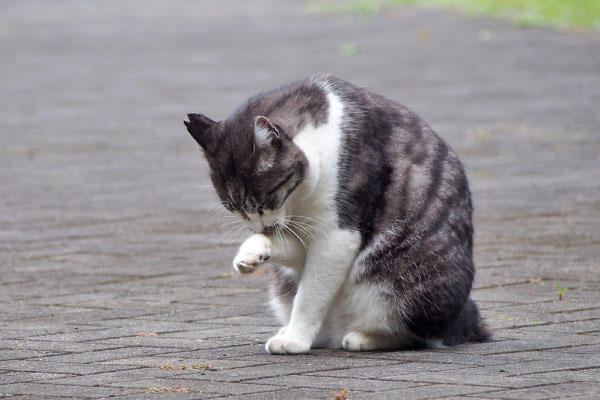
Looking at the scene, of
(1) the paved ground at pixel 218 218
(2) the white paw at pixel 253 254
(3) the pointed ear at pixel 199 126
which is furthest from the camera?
(3) the pointed ear at pixel 199 126

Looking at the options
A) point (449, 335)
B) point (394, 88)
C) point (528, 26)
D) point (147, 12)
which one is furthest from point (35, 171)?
point (147, 12)

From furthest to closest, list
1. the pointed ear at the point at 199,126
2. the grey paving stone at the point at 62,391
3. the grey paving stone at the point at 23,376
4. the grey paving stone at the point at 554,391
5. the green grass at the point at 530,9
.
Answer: the green grass at the point at 530,9
the pointed ear at the point at 199,126
the grey paving stone at the point at 23,376
the grey paving stone at the point at 62,391
the grey paving stone at the point at 554,391

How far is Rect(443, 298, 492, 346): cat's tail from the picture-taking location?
464cm

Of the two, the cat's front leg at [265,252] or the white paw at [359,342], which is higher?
the cat's front leg at [265,252]

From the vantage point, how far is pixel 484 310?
529cm

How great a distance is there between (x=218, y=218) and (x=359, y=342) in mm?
3119

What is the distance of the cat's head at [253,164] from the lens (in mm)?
4293

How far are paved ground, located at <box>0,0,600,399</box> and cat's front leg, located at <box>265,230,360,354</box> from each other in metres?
0.12

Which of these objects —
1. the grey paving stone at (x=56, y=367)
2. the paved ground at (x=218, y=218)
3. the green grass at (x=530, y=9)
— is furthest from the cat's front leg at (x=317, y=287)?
the green grass at (x=530, y=9)

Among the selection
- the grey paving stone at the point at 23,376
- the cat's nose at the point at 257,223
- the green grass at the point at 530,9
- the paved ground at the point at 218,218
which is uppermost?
the cat's nose at the point at 257,223

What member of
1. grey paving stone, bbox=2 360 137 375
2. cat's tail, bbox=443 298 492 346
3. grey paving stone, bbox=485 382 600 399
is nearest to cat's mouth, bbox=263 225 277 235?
Answer: grey paving stone, bbox=2 360 137 375

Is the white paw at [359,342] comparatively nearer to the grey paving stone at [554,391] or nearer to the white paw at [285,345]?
the white paw at [285,345]

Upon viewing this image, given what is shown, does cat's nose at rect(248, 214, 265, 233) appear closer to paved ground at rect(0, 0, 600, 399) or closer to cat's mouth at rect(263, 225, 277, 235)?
cat's mouth at rect(263, 225, 277, 235)

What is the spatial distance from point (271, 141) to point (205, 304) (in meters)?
1.51
